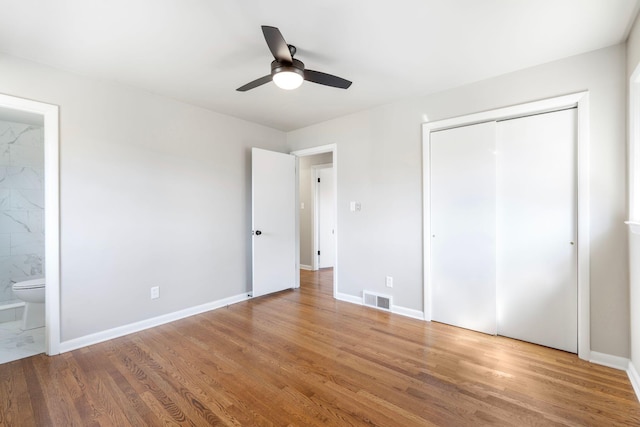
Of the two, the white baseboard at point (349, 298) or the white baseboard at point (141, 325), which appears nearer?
the white baseboard at point (141, 325)

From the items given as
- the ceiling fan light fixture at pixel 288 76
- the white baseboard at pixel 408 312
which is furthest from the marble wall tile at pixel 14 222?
the white baseboard at pixel 408 312

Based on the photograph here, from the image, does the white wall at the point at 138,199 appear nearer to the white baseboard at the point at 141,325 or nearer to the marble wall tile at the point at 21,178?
the white baseboard at the point at 141,325

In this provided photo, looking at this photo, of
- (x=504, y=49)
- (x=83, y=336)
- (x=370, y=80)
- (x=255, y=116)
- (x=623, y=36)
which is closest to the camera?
(x=623, y=36)

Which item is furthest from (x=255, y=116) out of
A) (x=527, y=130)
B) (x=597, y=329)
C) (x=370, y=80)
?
(x=597, y=329)

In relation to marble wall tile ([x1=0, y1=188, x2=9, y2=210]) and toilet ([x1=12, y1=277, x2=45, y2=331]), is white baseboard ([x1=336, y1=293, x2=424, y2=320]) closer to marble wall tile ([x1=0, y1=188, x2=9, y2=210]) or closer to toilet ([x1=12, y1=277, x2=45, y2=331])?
toilet ([x1=12, y1=277, x2=45, y2=331])

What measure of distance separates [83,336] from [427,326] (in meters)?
3.26

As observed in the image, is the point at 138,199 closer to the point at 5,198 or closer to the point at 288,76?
the point at 5,198

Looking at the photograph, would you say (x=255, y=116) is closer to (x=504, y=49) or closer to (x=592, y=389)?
(x=504, y=49)

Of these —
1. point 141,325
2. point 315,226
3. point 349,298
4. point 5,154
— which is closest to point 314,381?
point 349,298

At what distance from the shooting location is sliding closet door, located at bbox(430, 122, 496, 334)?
108 inches

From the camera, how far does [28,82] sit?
2.33m

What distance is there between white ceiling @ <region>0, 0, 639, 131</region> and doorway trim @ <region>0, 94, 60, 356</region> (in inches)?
21.2

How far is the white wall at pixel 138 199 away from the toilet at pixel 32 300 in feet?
2.28

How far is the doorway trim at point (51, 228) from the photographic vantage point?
2381 millimetres
